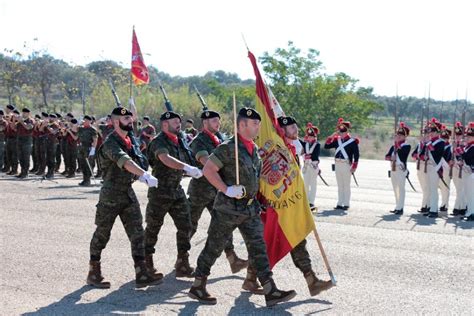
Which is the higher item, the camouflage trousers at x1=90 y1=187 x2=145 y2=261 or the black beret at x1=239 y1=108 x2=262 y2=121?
the black beret at x1=239 y1=108 x2=262 y2=121

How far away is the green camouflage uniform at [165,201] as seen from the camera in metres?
8.12

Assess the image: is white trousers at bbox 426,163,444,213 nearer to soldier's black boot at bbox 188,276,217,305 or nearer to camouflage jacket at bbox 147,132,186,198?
camouflage jacket at bbox 147,132,186,198

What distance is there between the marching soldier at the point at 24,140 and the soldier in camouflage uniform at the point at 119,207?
45.1 ft

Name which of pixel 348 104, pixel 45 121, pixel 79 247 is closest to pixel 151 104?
pixel 348 104

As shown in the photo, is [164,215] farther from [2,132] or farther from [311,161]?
[2,132]

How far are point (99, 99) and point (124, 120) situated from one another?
4327 cm

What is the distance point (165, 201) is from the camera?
8.12 m

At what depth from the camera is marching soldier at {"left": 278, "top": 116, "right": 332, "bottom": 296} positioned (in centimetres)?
726

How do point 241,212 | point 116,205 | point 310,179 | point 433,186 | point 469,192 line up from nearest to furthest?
point 241,212
point 116,205
point 469,192
point 433,186
point 310,179

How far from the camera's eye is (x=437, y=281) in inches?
321

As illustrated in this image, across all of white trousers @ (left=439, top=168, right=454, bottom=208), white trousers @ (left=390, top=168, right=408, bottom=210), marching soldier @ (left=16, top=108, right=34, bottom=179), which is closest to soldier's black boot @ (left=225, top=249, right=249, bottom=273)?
white trousers @ (left=390, top=168, right=408, bottom=210)

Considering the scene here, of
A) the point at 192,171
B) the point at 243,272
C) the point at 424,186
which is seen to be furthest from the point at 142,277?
the point at 424,186

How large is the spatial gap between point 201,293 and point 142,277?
88cm

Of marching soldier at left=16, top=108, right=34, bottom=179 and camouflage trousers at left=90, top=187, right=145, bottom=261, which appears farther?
marching soldier at left=16, top=108, right=34, bottom=179
